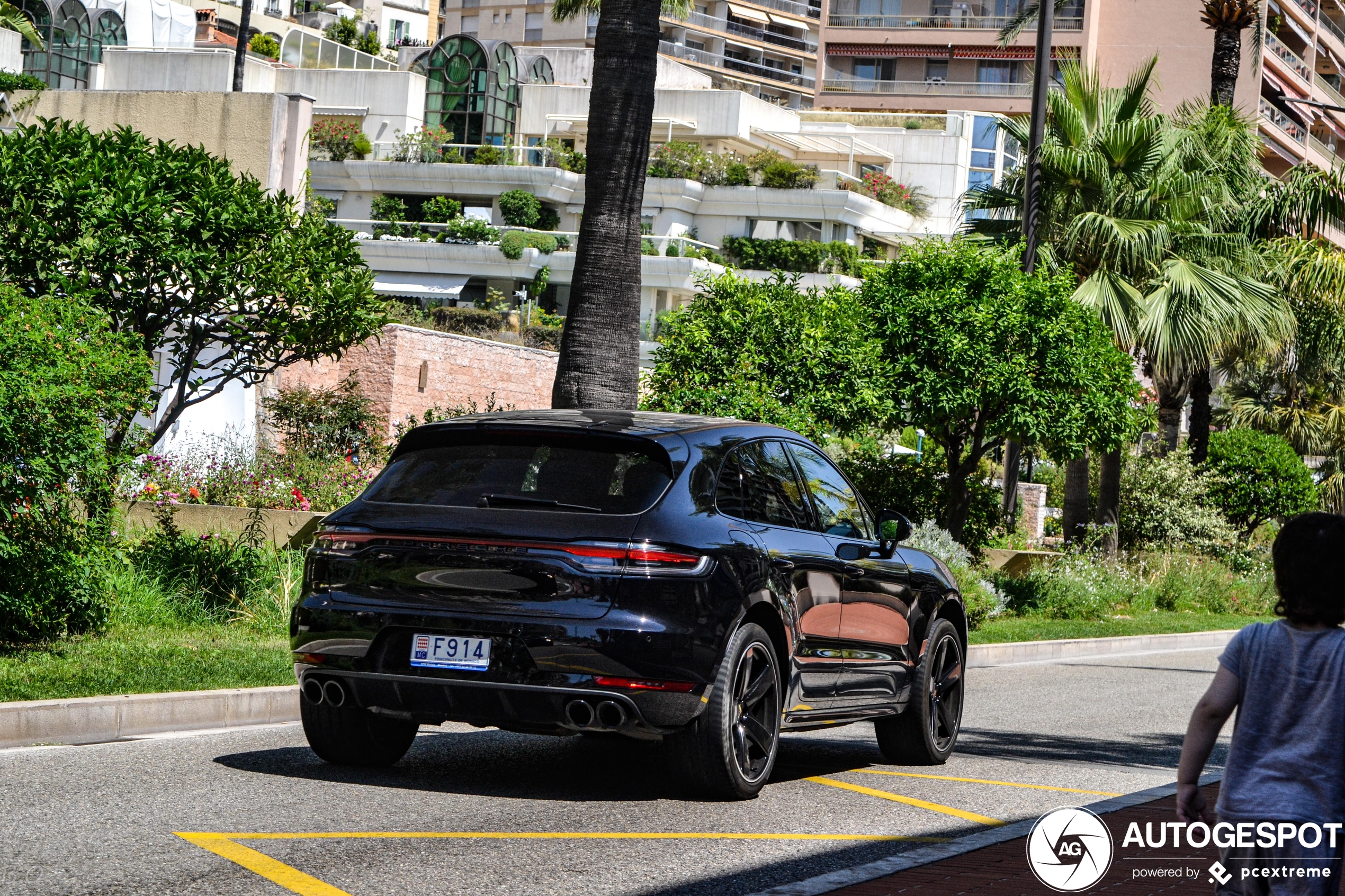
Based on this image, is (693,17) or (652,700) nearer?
(652,700)

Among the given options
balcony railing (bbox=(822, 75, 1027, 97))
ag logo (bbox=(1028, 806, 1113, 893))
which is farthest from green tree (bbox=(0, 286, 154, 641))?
balcony railing (bbox=(822, 75, 1027, 97))

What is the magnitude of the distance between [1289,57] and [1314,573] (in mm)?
81659

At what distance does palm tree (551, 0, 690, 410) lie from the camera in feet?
49.5

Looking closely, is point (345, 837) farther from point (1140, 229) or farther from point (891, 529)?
point (1140, 229)

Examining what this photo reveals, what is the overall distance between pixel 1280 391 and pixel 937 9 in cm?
3485

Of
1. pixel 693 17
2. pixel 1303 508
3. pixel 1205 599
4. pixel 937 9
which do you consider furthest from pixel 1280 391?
pixel 693 17

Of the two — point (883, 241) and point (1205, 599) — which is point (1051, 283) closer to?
point (1205, 599)

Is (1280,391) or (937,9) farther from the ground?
(937,9)

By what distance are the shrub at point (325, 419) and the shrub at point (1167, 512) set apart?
1460 cm

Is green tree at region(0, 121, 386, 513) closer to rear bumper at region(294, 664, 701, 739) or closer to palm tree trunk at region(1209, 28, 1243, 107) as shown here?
rear bumper at region(294, 664, 701, 739)

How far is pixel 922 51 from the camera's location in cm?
8238

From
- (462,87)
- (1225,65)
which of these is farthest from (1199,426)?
(462,87)

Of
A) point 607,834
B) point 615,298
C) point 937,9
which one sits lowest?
point 607,834

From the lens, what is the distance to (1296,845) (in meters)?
3.77
